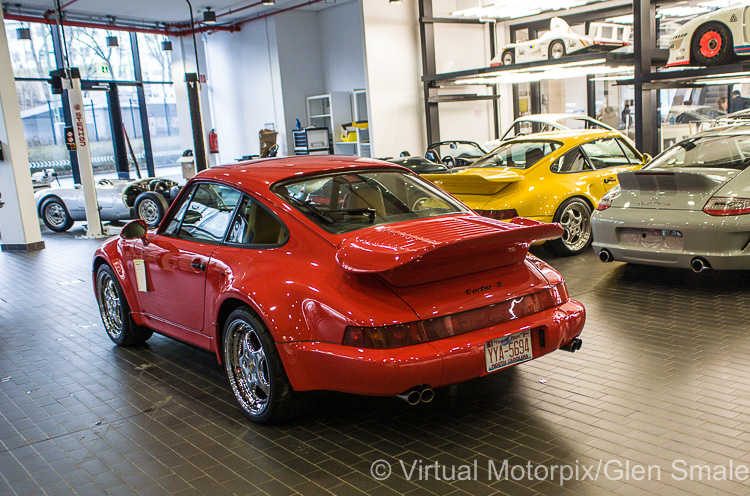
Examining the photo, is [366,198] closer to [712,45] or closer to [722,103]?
[712,45]

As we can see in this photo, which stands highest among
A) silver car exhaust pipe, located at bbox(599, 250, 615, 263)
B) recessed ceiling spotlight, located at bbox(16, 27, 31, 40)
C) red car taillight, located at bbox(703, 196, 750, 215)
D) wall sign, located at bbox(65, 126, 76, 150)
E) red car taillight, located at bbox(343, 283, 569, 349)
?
recessed ceiling spotlight, located at bbox(16, 27, 31, 40)

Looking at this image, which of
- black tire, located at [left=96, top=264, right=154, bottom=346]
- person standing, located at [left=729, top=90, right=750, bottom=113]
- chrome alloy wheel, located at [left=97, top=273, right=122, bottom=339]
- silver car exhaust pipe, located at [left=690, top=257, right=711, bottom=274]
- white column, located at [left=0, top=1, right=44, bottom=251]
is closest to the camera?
black tire, located at [left=96, top=264, right=154, bottom=346]

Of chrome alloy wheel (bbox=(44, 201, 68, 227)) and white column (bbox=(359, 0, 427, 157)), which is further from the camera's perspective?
white column (bbox=(359, 0, 427, 157))

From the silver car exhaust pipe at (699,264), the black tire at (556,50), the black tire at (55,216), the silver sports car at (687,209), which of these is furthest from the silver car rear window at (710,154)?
the black tire at (55,216)

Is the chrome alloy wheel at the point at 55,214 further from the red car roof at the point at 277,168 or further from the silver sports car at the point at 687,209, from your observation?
the silver sports car at the point at 687,209

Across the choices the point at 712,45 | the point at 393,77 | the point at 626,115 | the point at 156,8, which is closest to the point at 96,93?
the point at 156,8

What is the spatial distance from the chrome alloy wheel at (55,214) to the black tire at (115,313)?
8992 mm

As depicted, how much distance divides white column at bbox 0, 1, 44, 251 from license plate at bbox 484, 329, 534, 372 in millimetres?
10426

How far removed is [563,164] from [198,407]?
532 centimetres

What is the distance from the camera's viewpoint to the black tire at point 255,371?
3.31 metres

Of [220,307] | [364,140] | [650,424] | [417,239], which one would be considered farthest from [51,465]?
[364,140]

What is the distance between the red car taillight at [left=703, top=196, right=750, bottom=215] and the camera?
5.29m

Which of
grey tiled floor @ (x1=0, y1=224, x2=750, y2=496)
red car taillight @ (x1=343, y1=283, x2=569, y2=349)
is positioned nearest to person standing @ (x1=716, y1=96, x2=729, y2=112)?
grey tiled floor @ (x1=0, y1=224, x2=750, y2=496)

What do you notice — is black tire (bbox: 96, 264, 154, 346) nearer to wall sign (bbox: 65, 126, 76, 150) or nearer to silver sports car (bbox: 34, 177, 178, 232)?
silver sports car (bbox: 34, 177, 178, 232)
